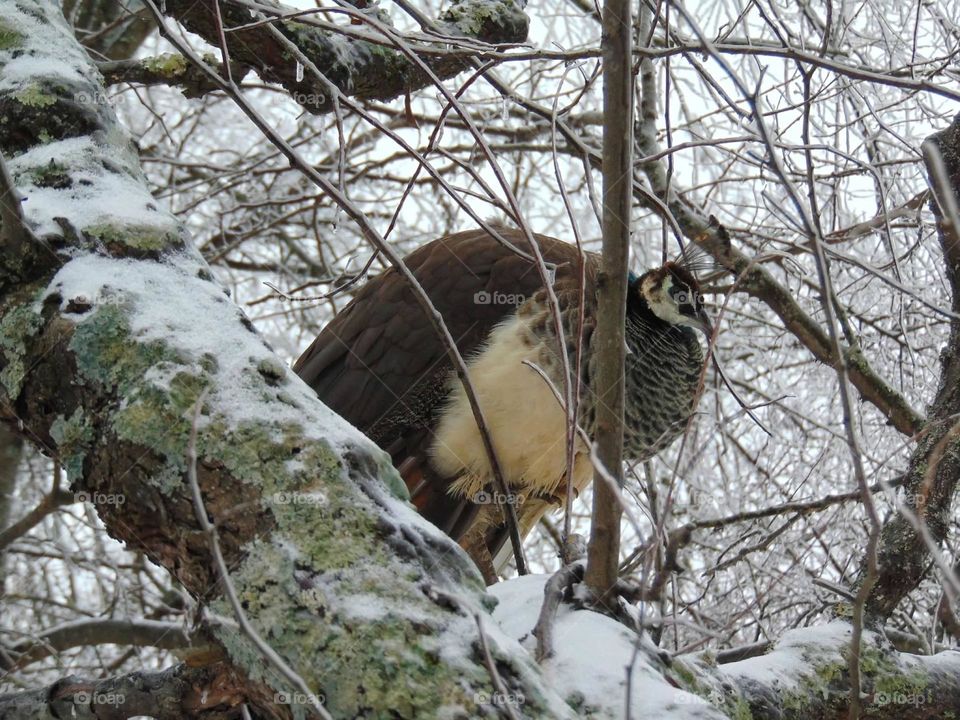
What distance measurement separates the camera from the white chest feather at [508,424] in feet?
10.1

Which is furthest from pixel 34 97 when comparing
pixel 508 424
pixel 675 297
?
pixel 675 297

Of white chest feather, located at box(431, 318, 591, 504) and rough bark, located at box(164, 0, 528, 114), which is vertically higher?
rough bark, located at box(164, 0, 528, 114)

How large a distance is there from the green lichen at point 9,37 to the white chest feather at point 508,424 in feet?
4.71

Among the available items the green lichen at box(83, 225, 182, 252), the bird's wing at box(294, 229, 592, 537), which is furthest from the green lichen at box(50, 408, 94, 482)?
the bird's wing at box(294, 229, 592, 537)

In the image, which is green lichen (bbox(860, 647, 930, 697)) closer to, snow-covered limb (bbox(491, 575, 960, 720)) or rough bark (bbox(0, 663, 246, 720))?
snow-covered limb (bbox(491, 575, 960, 720))

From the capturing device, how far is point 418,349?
3244 mm

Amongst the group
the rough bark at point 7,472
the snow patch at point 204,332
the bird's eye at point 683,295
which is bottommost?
the rough bark at point 7,472

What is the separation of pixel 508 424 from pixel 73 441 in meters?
1.71

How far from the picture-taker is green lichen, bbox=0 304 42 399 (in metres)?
1.67

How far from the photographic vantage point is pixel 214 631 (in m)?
1.40

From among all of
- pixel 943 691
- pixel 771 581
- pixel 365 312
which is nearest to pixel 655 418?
pixel 771 581

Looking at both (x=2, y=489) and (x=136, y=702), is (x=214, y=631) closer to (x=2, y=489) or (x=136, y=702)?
(x=136, y=702)

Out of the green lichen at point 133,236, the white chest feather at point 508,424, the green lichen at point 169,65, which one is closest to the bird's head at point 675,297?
the white chest feather at point 508,424

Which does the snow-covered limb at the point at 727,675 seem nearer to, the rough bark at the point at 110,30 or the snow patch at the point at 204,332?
the snow patch at the point at 204,332
